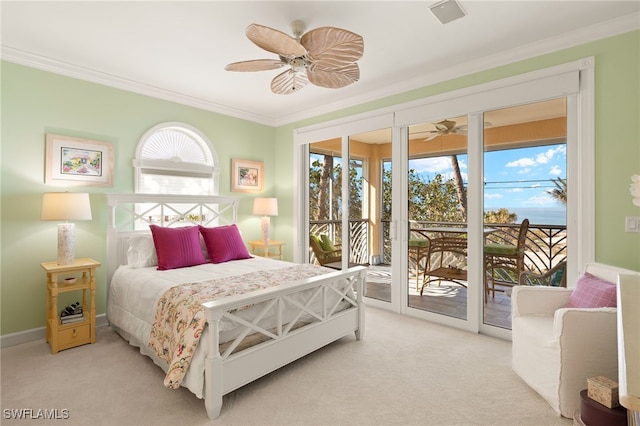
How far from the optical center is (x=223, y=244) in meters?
3.67

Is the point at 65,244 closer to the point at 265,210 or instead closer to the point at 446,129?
the point at 265,210

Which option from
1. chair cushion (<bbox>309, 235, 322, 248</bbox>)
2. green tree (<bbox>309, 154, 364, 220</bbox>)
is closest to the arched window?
green tree (<bbox>309, 154, 364, 220</bbox>)

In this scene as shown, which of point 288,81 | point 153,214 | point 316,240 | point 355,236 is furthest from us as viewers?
point 316,240

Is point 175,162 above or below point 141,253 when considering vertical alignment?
above

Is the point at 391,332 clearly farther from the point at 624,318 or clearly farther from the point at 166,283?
the point at 624,318

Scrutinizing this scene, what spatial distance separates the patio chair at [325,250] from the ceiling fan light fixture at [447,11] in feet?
9.62

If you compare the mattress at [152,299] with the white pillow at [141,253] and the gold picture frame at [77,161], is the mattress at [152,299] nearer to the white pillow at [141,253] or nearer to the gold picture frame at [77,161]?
the white pillow at [141,253]

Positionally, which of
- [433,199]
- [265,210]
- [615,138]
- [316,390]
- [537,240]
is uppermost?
[615,138]

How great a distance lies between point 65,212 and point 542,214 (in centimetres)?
419

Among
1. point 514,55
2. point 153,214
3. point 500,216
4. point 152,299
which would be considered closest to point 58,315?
point 152,299

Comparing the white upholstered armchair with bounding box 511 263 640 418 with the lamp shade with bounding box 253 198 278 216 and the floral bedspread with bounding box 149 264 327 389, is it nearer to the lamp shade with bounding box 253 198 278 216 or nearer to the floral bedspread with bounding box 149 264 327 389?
the floral bedspread with bounding box 149 264 327 389

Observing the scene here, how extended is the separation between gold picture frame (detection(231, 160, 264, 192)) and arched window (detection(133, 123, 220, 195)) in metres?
0.29

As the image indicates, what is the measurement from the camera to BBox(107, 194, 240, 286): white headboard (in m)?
3.54

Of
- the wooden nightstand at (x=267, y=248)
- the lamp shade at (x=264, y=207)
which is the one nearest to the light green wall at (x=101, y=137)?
the lamp shade at (x=264, y=207)
